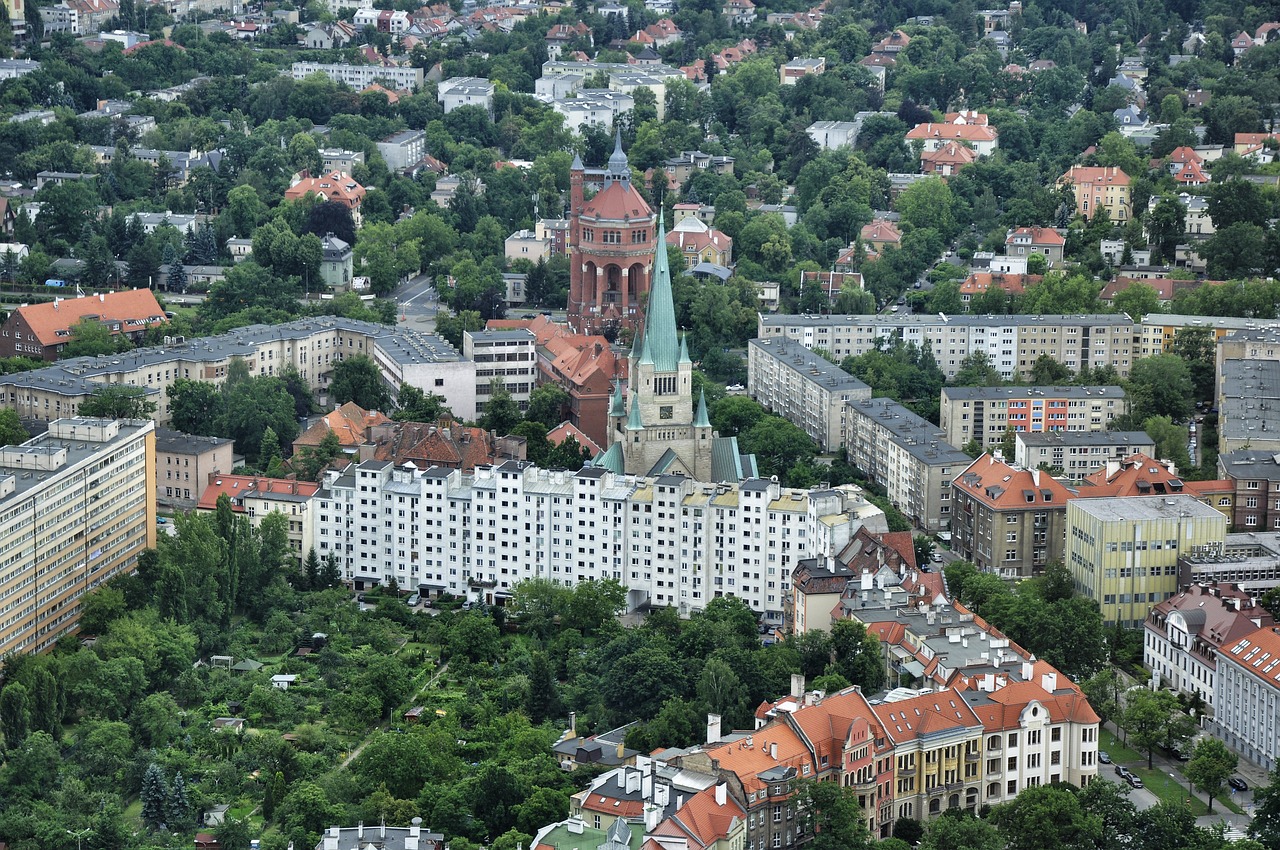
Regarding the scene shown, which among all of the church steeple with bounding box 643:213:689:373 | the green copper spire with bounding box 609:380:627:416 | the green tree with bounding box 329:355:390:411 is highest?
the church steeple with bounding box 643:213:689:373

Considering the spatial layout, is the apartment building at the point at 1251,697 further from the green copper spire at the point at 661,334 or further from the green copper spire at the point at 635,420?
the green copper spire at the point at 661,334

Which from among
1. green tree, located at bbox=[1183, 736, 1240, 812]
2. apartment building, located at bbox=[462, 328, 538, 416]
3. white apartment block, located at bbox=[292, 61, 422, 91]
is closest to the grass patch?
green tree, located at bbox=[1183, 736, 1240, 812]

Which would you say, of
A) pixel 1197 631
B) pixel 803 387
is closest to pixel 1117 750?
pixel 1197 631

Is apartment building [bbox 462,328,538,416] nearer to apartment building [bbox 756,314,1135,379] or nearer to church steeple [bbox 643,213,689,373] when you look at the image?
apartment building [bbox 756,314,1135,379]

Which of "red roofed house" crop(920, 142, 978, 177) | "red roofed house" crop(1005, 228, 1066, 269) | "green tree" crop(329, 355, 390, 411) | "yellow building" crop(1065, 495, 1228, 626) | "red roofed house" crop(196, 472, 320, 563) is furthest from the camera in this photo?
"red roofed house" crop(920, 142, 978, 177)

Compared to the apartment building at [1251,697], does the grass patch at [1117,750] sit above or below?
below

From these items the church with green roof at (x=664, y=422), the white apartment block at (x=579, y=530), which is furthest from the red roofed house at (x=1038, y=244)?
the white apartment block at (x=579, y=530)

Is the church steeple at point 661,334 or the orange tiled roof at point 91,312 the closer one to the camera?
the church steeple at point 661,334
